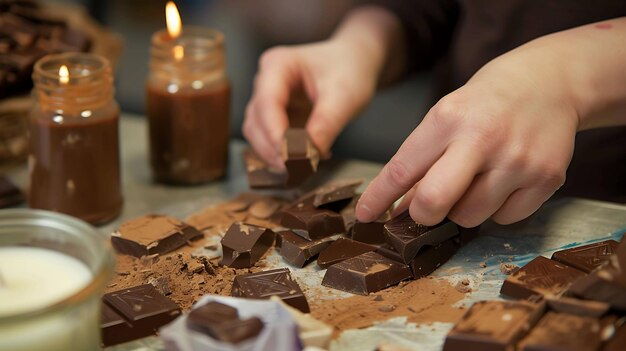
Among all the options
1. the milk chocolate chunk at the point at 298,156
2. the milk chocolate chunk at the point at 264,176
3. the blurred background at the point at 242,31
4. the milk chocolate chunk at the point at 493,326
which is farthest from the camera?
the blurred background at the point at 242,31

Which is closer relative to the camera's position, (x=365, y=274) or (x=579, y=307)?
(x=579, y=307)

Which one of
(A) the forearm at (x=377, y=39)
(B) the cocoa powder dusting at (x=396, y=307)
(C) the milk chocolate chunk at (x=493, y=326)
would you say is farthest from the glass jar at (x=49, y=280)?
(A) the forearm at (x=377, y=39)

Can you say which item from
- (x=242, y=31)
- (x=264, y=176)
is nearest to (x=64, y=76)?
(x=264, y=176)

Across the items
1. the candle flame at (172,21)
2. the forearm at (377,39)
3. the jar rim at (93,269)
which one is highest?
the candle flame at (172,21)

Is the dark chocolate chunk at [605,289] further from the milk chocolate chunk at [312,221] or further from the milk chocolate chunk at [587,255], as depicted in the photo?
the milk chocolate chunk at [312,221]

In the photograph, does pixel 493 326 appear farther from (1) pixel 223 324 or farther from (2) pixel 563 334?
(1) pixel 223 324

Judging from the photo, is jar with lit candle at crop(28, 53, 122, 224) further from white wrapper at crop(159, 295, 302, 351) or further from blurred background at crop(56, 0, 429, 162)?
blurred background at crop(56, 0, 429, 162)
